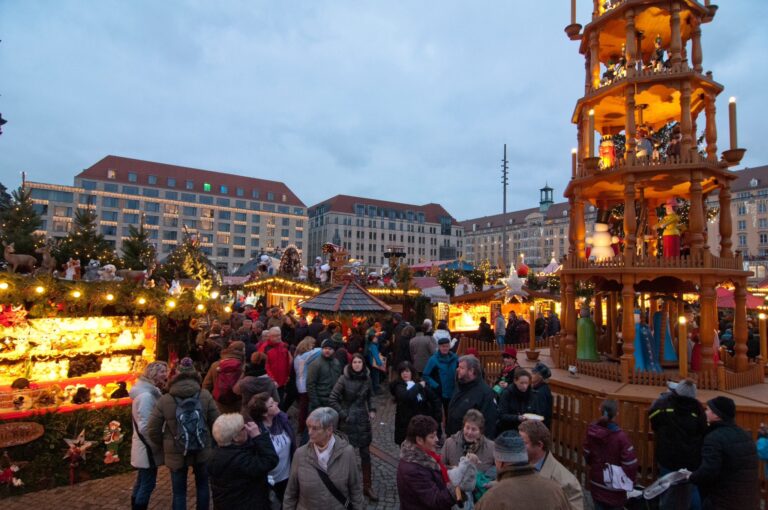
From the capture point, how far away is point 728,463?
4.28m

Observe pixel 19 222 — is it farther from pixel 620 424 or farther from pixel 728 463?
pixel 728 463

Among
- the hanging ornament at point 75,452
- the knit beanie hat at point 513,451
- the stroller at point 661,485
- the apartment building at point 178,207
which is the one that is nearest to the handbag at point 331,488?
the knit beanie hat at point 513,451

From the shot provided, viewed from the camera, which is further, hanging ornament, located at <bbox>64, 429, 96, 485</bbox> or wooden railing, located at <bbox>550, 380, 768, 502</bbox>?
hanging ornament, located at <bbox>64, 429, 96, 485</bbox>

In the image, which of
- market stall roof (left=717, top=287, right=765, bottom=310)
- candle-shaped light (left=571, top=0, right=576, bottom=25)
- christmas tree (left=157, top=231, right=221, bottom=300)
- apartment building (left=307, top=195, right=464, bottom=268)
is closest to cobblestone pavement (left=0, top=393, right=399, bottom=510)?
candle-shaped light (left=571, top=0, right=576, bottom=25)

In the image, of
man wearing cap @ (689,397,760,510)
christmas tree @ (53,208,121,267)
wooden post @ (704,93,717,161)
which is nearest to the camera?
man wearing cap @ (689,397,760,510)

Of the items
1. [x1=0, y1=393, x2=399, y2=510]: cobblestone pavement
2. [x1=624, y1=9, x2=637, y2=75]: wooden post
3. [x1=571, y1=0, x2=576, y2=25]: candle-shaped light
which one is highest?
[x1=571, y1=0, x2=576, y2=25]: candle-shaped light

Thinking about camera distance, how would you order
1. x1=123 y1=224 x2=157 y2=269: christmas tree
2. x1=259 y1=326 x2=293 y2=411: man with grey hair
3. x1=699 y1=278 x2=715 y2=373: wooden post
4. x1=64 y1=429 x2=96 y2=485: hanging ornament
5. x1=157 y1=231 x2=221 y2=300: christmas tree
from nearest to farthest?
x1=64 y1=429 x2=96 y2=485: hanging ornament < x1=259 y1=326 x2=293 y2=411: man with grey hair < x1=699 y1=278 x2=715 y2=373: wooden post < x1=123 y1=224 x2=157 y2=269: christmas tree < x1=157 y1=231 x2=221 y2=300: christmas tree

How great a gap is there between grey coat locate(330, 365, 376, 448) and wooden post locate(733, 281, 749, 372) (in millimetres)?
7858

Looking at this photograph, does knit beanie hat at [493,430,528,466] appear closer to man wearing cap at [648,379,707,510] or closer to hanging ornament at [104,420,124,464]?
man wearing cap at [648,379,707,510]

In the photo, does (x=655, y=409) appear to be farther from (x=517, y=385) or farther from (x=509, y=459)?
(x=509, y=459)

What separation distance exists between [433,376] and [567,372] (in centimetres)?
350

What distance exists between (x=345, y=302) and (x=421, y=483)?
33.0ft

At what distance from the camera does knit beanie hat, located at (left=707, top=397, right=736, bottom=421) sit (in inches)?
169

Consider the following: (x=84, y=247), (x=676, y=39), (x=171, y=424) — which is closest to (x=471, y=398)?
(x=171, y=424)
